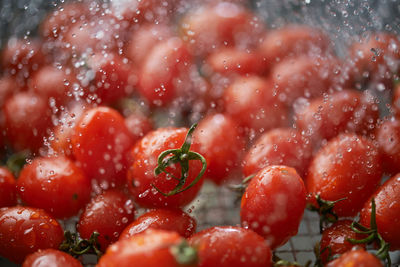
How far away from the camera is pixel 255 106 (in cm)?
63

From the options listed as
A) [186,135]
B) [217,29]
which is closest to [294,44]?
[217,29]

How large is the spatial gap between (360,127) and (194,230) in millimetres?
293

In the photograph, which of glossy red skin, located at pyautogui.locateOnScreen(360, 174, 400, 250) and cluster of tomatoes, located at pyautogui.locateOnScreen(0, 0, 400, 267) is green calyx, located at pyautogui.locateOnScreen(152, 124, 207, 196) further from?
glossy red skin, located at pyautogui.locateOnScreen(360, 174, 400, 250)

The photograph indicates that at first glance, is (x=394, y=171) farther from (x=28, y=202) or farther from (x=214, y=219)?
(x=28, y=202)

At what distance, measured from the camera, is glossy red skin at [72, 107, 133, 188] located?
0.52 m

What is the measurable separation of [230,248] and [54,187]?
244 millimetres

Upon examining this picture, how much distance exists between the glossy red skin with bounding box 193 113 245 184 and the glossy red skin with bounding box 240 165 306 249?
117mm

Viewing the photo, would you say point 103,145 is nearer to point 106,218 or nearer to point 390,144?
point 106,218

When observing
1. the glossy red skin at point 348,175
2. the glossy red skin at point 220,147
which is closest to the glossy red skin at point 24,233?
the glossy red skin at point 220,147

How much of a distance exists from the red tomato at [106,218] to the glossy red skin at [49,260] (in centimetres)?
6

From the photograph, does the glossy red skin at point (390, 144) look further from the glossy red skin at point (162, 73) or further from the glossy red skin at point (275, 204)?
the glossy red skin at point (162, 73)

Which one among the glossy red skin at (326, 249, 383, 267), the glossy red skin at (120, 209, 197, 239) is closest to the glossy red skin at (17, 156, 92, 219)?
the glossy red skin at (120, 209, 197, 239)

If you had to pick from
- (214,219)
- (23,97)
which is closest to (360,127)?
(214,219)

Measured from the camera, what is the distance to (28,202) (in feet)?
1.67
